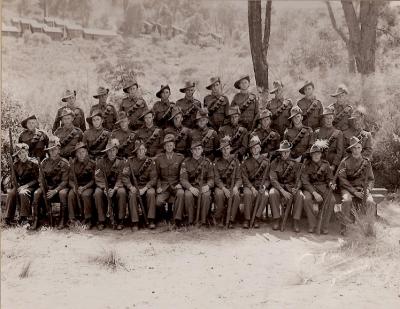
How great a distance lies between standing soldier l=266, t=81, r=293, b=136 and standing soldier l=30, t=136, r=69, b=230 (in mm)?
3573

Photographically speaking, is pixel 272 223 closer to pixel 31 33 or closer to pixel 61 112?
pixel 61 112

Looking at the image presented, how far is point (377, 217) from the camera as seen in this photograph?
8.55 metres

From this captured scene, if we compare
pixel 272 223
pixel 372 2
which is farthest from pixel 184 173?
pixel 372 2

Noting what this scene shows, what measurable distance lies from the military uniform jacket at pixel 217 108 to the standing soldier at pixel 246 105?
0.54ft

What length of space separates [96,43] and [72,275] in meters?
16.8

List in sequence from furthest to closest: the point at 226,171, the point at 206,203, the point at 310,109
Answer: the point at 310,109, the point at 226,171, the point at 206,203

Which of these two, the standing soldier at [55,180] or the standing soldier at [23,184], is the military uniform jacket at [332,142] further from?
the standing soldier at [23,184]

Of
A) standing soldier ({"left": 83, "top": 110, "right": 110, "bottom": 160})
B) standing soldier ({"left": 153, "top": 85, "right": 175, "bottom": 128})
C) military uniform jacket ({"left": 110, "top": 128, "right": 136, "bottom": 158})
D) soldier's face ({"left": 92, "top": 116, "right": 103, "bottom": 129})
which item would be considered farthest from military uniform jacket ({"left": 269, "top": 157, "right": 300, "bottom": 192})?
soldier's face ({"left": 92, "top": 116, "right": 103, "bottom": 129})

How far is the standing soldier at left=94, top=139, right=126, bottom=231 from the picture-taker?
819 centimetres

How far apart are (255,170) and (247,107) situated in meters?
1.41

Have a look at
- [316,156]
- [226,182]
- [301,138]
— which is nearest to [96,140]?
[226,182]

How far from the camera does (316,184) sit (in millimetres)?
8398

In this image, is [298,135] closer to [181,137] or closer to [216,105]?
[216,105]

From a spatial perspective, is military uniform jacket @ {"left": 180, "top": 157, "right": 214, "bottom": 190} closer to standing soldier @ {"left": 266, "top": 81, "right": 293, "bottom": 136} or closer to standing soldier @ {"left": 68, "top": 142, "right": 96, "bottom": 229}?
standing soldier @ {"left": 68, "top": 142, "right": 96, "bottom": 229}
